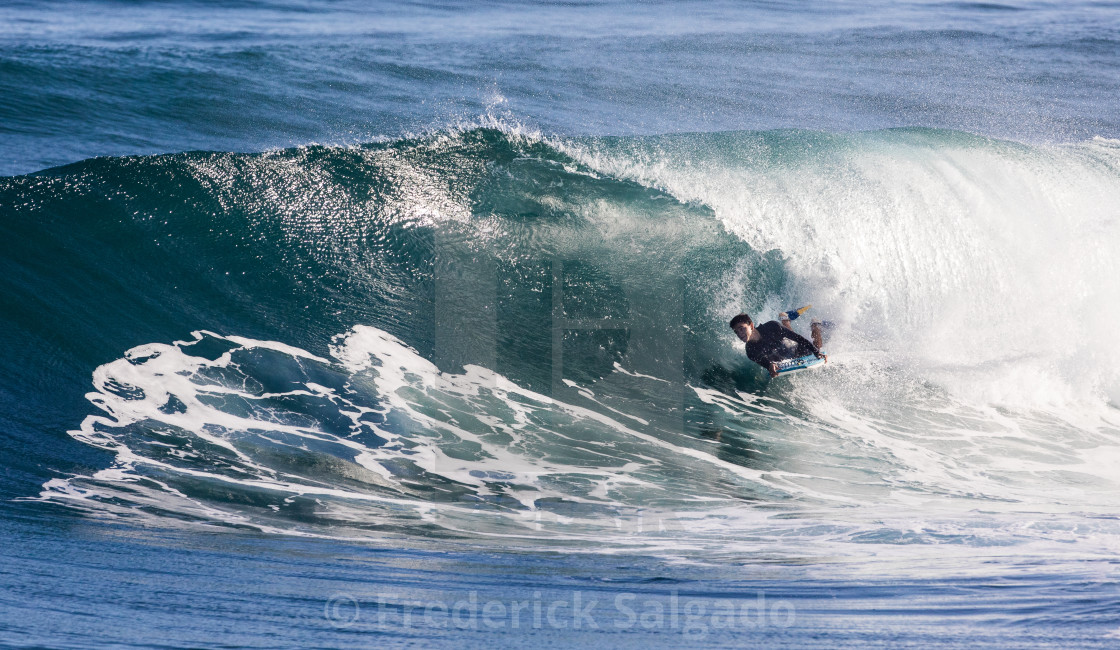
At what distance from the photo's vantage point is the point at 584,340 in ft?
30.5

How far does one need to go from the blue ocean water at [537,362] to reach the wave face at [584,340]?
4 cm

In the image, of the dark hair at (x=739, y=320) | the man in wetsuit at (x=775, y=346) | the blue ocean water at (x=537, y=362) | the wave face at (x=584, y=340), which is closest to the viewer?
the blue ocean water at (x=537, y=362)

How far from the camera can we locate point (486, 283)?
959 centimetres

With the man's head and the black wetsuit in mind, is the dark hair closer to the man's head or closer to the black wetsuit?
the man's head

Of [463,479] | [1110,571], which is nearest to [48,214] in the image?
[463,479]

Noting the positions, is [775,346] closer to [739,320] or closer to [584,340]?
[739,320]

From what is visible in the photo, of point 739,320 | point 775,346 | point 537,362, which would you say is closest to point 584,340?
point 537,362

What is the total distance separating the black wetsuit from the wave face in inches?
25.4

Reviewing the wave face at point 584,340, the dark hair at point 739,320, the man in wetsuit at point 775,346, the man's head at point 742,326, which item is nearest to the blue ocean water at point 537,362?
the wave face at point 584,340

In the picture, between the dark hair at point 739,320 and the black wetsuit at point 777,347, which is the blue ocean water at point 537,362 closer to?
the black wetsuit at point 777,347

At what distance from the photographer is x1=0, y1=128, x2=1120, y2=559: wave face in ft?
22.0

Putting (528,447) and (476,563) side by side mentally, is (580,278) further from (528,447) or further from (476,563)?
(476,563)

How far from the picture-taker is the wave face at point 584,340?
6.70 m

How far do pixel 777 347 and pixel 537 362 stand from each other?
246 cm
